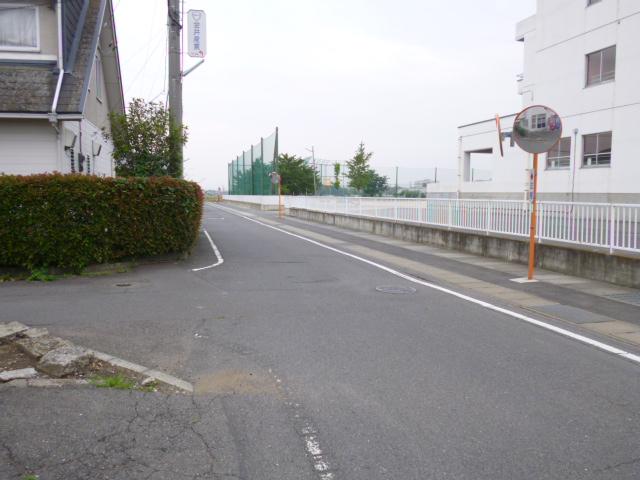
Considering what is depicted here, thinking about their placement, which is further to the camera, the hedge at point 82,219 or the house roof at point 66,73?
the house roof at point 66,73

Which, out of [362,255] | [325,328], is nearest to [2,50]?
[362,255]

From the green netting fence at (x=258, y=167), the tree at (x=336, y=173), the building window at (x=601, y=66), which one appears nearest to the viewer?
the building window at (x=601, y=66)

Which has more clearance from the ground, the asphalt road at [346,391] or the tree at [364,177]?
the tree at [364,177]

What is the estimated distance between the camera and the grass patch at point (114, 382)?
4980mm

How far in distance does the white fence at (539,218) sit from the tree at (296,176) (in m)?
45.3

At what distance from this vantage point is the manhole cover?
33.0 ft

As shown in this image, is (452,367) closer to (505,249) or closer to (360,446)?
(360,446)

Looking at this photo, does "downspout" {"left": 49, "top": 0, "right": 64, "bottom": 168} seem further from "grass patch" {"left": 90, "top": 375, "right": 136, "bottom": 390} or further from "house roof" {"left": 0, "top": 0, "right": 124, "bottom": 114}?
"grass patch" {"left": 90, "top": 375, "right": 136, "bottom": 390}

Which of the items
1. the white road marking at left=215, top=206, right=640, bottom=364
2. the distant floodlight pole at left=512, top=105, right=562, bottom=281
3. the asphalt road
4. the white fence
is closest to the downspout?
the asphalt road

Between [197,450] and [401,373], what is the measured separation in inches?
93.7

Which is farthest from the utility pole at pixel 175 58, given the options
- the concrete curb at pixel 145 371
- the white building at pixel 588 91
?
the white building at pixel 588 91

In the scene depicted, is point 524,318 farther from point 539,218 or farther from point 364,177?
point 364,177

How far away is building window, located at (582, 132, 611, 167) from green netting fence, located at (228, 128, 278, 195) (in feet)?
102

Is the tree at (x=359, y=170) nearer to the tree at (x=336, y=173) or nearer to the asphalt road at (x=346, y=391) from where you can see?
the tree at (x=336, y=173)
